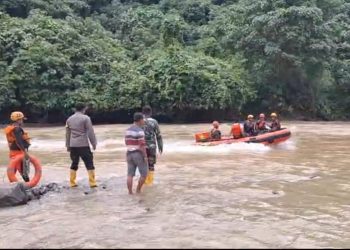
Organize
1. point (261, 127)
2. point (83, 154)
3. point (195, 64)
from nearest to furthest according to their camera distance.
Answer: point (83, 154), point (261, 127), point (195, 64)

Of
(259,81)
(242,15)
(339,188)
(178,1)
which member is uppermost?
(178,1)

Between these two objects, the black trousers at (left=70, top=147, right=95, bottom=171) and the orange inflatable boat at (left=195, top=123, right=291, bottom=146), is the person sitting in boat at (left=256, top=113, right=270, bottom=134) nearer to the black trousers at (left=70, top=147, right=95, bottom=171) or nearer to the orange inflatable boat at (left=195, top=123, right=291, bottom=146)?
the orange inflatable boat at (left=195, top=123, right=291, bottom=146)

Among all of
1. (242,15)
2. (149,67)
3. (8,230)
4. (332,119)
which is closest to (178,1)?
(242,15)

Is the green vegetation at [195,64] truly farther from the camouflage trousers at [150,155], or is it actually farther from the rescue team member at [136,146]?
the rescue team member at [136,146]

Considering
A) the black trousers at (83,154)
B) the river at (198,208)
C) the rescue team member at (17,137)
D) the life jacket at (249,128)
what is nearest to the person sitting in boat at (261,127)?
the life jacket at (249,128)

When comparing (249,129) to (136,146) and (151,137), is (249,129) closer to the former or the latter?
(151,137)

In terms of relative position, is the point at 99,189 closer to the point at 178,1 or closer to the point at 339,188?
the point at 339,188

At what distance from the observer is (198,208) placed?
25.9 ft

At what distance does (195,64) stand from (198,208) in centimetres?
2262

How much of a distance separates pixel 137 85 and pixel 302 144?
1329 centimetres

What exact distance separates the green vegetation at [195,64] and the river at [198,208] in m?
15.6

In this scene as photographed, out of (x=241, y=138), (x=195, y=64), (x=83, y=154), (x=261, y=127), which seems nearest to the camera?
(x=83, y=154)

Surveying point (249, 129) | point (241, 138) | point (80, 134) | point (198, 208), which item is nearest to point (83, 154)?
point (80, 134)

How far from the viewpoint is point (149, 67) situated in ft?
101
